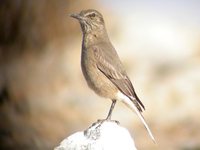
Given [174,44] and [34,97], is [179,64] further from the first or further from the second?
[34,97]

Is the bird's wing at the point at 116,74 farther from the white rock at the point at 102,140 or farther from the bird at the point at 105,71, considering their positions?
the white rock at the point at 102,140

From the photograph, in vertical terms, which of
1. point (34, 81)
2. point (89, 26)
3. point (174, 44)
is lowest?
point (34, 81)

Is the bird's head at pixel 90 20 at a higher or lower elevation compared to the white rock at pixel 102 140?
higher

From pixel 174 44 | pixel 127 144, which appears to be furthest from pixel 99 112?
pixel 127 144

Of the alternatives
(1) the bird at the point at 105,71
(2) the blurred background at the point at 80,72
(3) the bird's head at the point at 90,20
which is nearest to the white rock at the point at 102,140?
(1) the bird at the point at 105,71

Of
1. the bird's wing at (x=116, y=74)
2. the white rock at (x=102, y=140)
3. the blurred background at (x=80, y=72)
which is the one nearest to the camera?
the white rock at (x=102, y=140)

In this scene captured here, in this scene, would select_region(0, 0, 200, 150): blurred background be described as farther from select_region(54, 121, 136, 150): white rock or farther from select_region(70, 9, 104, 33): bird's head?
select_region(54, 121, 136, 150): white rock

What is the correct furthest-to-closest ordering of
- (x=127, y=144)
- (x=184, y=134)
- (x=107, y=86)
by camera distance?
(x=184, y=134)
(x=107, y=86)
(x=127, y=144)
